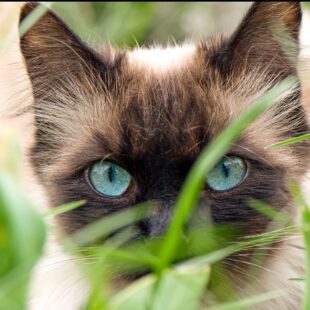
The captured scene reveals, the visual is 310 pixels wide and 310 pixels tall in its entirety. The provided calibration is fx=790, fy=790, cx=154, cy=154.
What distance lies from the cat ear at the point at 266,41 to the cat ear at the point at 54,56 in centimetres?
36

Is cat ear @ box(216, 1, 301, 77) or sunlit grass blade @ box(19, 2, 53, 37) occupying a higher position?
sunlit grass blade @ box(19, 2, 53, 37)

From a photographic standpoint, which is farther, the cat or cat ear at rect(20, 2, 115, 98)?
cat ear at rect(20, 2, 115, 98)

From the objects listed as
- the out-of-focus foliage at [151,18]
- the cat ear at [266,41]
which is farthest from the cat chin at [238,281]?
the out-of-focus foliage at [151,18]

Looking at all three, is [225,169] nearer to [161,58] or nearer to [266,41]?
[266,41]

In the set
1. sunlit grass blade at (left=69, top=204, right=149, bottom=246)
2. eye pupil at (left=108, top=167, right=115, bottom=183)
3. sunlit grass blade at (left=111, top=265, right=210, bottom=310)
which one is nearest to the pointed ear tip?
eye pupil at (left=108, top=167, right=115, bottom=183)

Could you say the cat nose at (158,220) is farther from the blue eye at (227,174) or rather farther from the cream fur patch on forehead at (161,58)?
the cream fur patch on forehead at (161,58)

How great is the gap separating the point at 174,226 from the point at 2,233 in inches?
12.0

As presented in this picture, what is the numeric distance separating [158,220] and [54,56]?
0.63 meters

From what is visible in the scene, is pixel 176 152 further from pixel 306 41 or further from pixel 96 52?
pixel 306 41

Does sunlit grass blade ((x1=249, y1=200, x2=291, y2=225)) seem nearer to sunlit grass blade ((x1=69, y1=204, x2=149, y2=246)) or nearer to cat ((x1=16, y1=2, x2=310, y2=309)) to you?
cat ((x1=16, y1=2, x2=310, y2=309))

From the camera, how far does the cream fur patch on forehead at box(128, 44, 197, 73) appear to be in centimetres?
229

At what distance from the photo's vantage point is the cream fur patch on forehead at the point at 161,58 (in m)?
2.29

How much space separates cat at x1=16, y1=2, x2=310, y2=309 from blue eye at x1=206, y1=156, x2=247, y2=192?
0.04 feet

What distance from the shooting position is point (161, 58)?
94.4 inches
